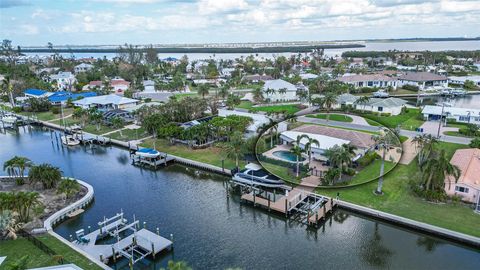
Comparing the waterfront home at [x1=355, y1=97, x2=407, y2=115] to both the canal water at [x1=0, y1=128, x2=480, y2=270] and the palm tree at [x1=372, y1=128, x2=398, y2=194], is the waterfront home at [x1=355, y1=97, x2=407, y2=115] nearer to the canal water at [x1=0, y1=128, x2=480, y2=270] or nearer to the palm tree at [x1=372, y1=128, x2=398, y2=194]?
the palm tree at [x1=372, y1=128, x2=398, y2=194]

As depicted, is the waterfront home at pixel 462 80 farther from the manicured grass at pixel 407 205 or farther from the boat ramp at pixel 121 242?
the boat ramp at pixel 121 242

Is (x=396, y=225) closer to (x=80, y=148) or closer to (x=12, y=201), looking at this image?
(x=12, y=201)

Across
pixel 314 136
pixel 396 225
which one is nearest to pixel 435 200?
pixel 396 225

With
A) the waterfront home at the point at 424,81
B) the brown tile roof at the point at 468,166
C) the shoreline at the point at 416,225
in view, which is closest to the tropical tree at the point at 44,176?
the shoreline at the point at 416,225

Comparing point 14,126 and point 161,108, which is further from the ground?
point 161,108

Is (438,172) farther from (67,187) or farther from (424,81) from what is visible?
(424,81)

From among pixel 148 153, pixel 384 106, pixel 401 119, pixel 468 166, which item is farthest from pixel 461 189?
pixel 384 106
